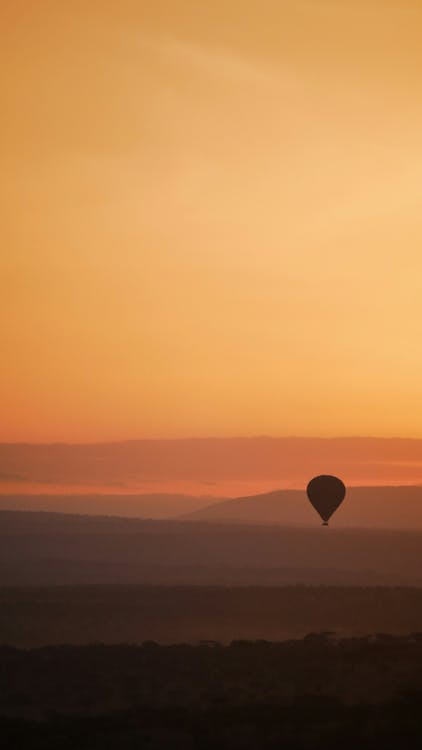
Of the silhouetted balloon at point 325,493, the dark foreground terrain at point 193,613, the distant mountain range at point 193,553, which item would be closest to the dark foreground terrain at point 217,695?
the dark foreground terrain at point 193,613

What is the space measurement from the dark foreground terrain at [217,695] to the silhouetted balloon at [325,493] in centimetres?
3337

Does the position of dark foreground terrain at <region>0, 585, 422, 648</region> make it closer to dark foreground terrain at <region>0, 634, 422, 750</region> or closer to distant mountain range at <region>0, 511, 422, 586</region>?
Answer: dark foreground terrain at <region>0, 634, 422, 750</region>

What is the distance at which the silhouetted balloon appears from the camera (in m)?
75.6

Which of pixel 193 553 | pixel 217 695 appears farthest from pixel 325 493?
pixel 193 553

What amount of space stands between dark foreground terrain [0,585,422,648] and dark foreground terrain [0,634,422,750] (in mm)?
8497

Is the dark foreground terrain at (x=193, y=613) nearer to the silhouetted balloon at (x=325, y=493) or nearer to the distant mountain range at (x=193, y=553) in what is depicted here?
the silhouetted balloon at (x=325, y=493)

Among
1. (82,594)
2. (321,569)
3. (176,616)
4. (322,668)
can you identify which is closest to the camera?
(322,668)

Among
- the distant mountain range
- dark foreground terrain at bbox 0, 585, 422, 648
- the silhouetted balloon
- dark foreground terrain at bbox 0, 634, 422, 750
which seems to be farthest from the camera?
the distant mountain range

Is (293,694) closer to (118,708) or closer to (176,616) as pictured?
(118,708)

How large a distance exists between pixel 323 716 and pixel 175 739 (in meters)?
4.20

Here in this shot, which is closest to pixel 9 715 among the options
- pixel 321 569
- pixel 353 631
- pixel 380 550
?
pixel 353 631

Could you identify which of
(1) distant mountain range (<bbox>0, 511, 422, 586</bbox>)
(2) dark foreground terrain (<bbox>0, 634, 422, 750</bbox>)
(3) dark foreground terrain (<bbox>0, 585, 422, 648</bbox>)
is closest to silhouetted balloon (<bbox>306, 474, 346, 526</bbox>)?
(3) dark foreground terrain (<bbox>0, 585, 422, 648</bbox>)

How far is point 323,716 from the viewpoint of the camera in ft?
88.7

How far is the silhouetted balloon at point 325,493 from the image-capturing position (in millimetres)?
75562
